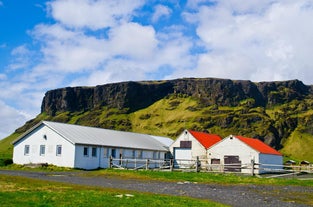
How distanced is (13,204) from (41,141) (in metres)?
40.6

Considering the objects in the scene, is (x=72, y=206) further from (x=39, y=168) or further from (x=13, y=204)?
(x=39, y=168)

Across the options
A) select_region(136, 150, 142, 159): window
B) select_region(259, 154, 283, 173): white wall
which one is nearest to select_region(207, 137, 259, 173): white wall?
select_region(259, 154, 283, 173): white wall

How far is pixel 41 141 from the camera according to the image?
5453 cm

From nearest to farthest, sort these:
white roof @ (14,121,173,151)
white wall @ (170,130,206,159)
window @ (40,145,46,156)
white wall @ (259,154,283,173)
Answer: white roof @ (14,121,173,151) < window @ (40,145,46,156) < white wall @ (259,154,283,173) < white wall @ (170,130,206,159)

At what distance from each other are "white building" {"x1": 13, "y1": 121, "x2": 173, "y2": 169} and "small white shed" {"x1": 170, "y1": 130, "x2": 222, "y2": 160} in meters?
10.6

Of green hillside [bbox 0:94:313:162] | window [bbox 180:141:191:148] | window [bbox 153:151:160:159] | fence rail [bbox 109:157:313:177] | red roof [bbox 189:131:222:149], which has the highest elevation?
green hillside [bbox 0:94:313:162]

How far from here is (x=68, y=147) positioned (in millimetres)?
51594

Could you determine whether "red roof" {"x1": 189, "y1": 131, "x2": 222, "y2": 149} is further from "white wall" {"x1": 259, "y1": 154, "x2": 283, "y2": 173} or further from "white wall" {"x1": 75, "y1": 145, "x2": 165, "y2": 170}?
"white wall" {"x1": 259, "y1": 154, "x2": 283, "y2": 173}

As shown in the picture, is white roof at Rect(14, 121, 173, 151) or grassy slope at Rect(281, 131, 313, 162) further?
grassy slope at Rect(281, 131, 313, 162)

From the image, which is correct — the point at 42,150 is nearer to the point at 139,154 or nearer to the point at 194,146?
the point at 139,154

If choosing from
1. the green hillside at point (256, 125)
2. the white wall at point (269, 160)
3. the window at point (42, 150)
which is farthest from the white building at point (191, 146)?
the green hillside at point (256, 125)

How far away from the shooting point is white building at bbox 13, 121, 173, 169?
51625 millimetres

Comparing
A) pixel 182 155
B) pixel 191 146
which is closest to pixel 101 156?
pixel 191 146

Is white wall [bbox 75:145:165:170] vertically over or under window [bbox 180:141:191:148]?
under
